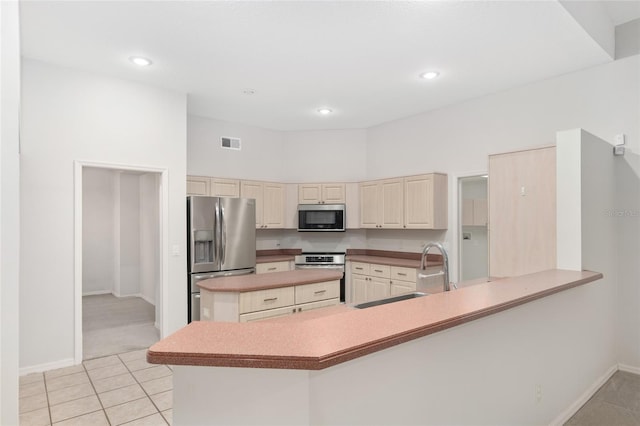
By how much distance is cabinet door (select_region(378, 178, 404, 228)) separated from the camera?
534 cm

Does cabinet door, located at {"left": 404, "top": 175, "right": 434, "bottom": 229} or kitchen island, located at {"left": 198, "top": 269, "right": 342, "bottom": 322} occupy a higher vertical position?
cabinet door, located at {"left": 404, "top": 175, "right": 434, "bottom": 229}

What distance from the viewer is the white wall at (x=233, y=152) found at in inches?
216

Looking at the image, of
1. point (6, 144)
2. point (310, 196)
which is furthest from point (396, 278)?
point (6, 144)

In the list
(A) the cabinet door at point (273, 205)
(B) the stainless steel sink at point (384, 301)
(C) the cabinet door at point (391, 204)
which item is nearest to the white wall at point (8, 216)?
(B) the stainless steel sink at point (384, 301)

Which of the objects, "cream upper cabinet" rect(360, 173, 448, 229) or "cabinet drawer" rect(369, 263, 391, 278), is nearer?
"cream upper cabinet" rect(360, 173, 448, 229)

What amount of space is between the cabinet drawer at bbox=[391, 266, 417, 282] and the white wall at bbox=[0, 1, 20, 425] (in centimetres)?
411

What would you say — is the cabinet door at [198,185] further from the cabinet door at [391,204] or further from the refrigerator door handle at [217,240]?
the cabinet door at [391,204]

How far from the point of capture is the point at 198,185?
5.23m

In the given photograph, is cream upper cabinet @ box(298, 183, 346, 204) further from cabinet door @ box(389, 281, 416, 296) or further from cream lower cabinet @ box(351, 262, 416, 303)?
cabinet door @ box(389, 281, 416, 296)

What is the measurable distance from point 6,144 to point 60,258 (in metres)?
2.69

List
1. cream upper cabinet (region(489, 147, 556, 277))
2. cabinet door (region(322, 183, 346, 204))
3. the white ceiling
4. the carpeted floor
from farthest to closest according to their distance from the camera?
cabinet door (region(322, 183, 346, 204)) < the carpeted floor < cream upper cabinet (region(489, 147, 556, 277)) < the white ceiling

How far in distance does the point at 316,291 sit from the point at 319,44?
89.5 inches

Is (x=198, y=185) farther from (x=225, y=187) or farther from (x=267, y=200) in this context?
(x=267, y=200)

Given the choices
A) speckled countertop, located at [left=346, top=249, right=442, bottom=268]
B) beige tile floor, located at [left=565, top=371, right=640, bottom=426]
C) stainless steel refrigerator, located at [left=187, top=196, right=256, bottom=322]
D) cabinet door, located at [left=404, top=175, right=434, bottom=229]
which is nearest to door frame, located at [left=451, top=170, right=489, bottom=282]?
speckled countertop, located at [left=346, top=249, right=442, bottom=268]
